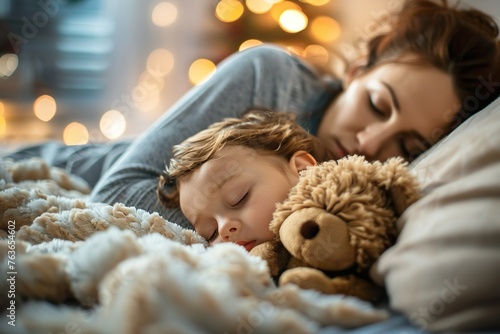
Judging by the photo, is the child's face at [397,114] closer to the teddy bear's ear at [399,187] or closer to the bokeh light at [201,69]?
the teddy bear's ear at [399,187]

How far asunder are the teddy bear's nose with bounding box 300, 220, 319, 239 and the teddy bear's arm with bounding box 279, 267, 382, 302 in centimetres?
4

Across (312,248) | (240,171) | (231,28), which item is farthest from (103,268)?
(231,28)

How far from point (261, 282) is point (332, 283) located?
3.9 inches

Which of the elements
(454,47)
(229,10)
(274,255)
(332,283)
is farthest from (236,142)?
(229,10)

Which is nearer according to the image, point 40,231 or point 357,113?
point 40,231

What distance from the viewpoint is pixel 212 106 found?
122 cm

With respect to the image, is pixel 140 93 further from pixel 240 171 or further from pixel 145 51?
pixel 240 171

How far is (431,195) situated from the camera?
64 cm

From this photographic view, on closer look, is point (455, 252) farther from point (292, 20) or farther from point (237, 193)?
point (292, 20)

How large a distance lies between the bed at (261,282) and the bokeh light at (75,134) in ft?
7.73

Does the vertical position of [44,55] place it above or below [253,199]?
above

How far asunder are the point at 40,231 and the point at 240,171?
1.10 ft

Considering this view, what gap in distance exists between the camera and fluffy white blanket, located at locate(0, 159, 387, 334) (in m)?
0.49

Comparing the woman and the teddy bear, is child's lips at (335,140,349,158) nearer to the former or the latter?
the woman
